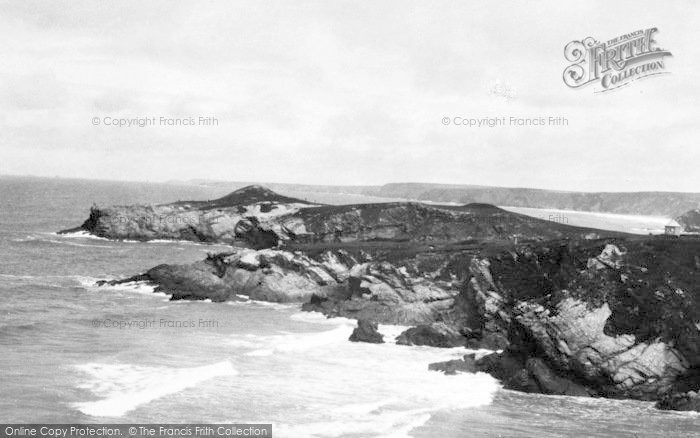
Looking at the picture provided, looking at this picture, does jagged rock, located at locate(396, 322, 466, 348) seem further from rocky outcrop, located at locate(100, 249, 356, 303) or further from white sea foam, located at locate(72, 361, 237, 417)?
rocky outcrop, located at locate(100, 249, 356, 303)

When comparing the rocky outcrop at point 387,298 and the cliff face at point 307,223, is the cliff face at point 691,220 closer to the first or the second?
the cliff face at point 307,223

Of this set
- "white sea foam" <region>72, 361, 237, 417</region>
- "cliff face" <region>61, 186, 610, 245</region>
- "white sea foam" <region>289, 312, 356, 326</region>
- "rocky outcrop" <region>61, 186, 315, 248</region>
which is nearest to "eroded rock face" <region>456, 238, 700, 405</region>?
"white sea foam" <region>289, 312, 356, 326</region>

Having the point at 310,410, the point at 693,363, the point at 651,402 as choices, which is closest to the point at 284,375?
the point at 310,410

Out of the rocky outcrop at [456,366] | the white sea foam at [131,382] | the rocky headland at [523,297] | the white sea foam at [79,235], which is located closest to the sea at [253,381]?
the white sea foam at [131,382]

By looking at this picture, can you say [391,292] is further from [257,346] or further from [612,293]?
[612,293]

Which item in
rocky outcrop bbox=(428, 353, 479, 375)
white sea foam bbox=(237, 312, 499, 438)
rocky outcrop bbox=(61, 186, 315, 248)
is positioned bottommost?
white sea foam bbox=(237, 312, 499, 438)

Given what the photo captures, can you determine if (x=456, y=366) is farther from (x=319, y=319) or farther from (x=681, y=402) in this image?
(x=319, y=319)
